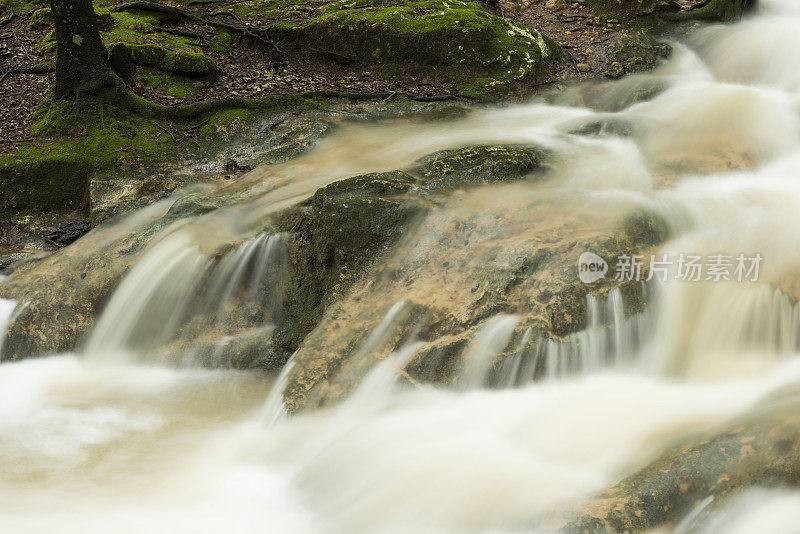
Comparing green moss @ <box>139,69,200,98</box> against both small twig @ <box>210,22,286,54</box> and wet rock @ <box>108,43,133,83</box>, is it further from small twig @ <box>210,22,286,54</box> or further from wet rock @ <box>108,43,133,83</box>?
small twig @ <box>210,22,286,54</box>

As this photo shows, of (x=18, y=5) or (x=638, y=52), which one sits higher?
(x=18, y=5)

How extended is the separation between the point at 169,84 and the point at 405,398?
6134 millimetres

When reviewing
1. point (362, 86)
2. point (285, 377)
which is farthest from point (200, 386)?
point (362, 86)

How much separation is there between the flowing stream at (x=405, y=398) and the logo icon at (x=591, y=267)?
191 millimetres

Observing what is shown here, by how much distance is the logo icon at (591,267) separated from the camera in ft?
15.8

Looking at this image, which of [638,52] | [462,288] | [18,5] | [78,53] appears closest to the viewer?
[462,288]

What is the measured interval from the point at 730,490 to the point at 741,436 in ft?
1.15

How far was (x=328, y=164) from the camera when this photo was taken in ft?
24.5

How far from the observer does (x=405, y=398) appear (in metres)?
4.65

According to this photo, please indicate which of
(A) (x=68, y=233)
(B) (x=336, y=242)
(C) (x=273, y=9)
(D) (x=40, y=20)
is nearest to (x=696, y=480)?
(B) (x=336, y=242)

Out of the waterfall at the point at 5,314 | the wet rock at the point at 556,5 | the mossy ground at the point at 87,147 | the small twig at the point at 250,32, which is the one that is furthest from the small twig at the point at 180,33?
the wet rock at the point at 556,5

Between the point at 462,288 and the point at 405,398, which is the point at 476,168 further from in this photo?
the point at 405,398

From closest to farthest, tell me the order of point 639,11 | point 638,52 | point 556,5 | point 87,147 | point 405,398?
point 405,398 → point 87,147 → point 638,52 → point 639,11 → point 556,5

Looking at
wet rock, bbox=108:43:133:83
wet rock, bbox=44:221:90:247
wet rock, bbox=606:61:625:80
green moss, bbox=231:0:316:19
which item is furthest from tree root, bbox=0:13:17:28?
wet rock, bbox=606:61:625:80
